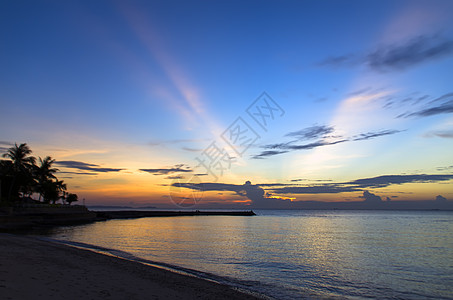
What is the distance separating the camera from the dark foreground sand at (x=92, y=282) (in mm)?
11375

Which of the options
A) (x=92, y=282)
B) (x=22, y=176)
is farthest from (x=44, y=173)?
(x=92, y=282)

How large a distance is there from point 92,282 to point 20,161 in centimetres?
6984

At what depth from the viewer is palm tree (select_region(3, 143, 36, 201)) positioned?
67438 mm

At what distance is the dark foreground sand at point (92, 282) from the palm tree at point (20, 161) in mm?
61000

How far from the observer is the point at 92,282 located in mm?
13703

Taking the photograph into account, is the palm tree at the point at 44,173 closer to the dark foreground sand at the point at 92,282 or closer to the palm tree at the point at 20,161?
the palm tree at the point at 20,161

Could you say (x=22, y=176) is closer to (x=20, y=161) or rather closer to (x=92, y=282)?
(x=20, y=161)

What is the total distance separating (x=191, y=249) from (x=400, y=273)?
20387mm

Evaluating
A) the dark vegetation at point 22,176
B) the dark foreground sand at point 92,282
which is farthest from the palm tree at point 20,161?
the dark foreground sand at point 92,282

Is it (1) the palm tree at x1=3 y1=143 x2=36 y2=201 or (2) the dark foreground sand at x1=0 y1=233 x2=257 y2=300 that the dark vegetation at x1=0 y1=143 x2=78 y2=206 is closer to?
(1) the palm tree at x1=3 y1=143 x2=36 y2=201

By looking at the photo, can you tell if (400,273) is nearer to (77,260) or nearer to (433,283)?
(433,283)

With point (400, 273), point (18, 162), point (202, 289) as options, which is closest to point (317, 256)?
point (400, 273)

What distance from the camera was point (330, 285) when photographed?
1805 centimetres

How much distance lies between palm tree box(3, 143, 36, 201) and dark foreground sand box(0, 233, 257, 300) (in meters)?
61.0
